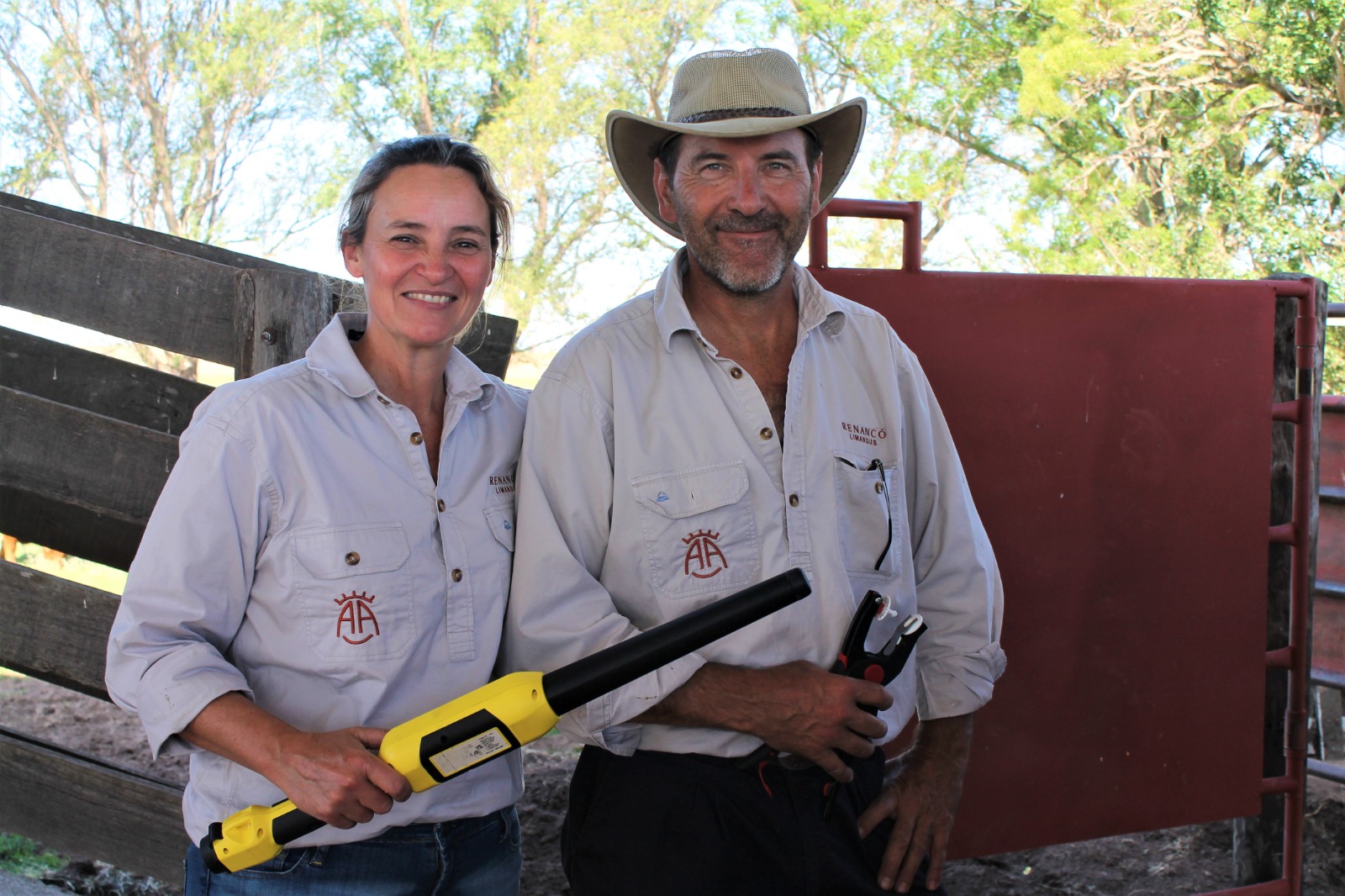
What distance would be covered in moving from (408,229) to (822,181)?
3.71ft

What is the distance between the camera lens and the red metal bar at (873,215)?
296cm

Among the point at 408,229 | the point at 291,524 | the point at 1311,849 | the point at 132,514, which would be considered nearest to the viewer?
the point at 291,524

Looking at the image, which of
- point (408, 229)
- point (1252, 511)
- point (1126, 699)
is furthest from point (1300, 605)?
point (408, 229)

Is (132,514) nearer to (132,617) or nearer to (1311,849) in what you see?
(132,617)

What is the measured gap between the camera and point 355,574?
1920 mm

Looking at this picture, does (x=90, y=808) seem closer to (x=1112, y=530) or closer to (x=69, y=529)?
(x=69, y=529)

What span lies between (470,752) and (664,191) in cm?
133

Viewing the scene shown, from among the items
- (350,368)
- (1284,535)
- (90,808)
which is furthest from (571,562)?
(1284,535)

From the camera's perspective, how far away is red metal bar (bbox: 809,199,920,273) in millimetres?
2965

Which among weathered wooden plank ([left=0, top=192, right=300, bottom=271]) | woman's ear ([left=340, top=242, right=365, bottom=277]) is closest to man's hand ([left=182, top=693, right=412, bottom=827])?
woman's ear ([left=340, top=242, right=365, bottom=277])

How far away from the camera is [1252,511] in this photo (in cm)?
357

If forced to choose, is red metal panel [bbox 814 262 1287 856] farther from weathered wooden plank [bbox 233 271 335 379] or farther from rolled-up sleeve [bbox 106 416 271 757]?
rolled-up sleeve [bbox 106 416 271 757]

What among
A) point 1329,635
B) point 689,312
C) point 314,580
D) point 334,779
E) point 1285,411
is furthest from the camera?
point 1329,635

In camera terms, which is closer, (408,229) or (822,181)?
(408,229)
